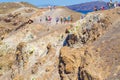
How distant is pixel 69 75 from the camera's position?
38438 millimetres

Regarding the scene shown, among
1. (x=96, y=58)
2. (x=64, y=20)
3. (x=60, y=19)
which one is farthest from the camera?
(x=60, y=19)

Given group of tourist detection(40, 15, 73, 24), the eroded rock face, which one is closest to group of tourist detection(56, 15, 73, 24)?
group of tourist detection(40, 15, 73, 24)

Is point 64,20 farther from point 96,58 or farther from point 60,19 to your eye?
point 96,58

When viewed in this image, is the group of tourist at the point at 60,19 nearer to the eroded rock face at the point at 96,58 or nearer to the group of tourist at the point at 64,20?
the group of tourist at the point at 64,20

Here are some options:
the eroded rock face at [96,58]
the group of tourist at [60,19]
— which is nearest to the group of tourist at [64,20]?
the group of tourist at [60,19]

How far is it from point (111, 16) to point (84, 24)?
126 inches

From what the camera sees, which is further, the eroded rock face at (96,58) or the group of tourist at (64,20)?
the group of tourist at (64,20)

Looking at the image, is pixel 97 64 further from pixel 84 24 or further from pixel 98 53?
pixel 84 24

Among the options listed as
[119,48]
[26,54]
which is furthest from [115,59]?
[26,54]

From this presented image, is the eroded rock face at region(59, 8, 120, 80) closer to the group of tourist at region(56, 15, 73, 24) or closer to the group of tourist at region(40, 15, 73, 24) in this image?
the group of tourist at region(56, 15, 73, 24)

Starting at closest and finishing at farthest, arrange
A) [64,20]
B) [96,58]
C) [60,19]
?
[96,58], [64,20], [60,19]

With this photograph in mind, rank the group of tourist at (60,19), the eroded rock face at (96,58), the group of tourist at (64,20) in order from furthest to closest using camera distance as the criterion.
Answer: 1. the group of tourist at (60,19)
2. the group of tourist at (64,20)
3. the eroded rock face at (96,58)

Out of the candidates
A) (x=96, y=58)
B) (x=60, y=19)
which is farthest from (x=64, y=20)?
(x=96, y=58)

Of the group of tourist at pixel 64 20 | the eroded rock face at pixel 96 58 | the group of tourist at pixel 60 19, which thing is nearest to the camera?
the eroded rock face at pixel 96 58
